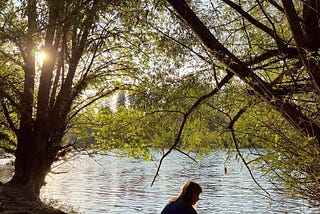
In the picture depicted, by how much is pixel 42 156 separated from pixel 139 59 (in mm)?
3986

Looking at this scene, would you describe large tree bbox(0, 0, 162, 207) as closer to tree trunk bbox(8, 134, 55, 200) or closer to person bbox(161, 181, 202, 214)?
tree trunk bbox(8, 134, 55, 200)

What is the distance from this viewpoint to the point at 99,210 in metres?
18.2

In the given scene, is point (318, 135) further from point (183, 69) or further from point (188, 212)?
point (183, 69)

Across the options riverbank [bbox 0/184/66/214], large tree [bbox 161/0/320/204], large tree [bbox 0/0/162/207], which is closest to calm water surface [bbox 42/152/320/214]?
large tree [bbox 0/0/162/207]

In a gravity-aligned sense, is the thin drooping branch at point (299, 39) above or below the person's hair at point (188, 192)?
above

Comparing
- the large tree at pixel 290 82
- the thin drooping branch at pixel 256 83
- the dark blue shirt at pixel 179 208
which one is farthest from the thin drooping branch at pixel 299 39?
the dark blue shirt at pixel 179 208

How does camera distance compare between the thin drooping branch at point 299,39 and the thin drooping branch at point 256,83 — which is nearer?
the thin drooping branch at point 299,39

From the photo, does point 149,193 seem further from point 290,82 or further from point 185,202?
point 290,82

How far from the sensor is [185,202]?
4.38 m

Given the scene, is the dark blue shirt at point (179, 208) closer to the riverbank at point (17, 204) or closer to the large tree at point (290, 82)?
the large tree at point (290, 82)

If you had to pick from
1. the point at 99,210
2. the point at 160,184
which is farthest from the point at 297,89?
the point at 160,184

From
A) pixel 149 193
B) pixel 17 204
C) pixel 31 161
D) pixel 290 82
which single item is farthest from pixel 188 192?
pixel 149 193

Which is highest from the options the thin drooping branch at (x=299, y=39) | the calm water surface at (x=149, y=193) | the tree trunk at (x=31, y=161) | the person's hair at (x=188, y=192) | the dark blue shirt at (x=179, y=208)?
the thin drooping branch at (x=299, y=39)

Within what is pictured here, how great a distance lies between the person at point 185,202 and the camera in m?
4.27
